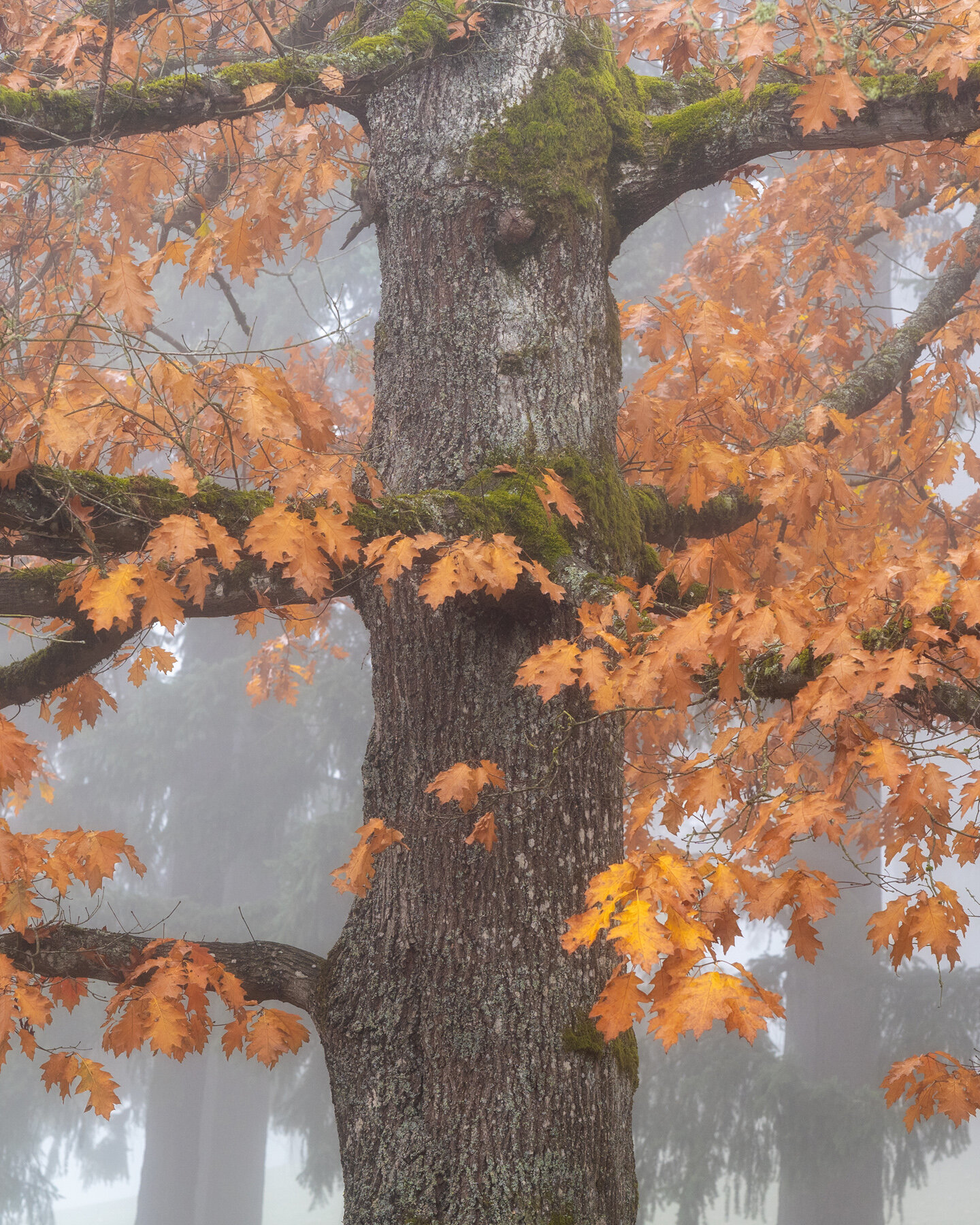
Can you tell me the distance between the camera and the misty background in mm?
9602

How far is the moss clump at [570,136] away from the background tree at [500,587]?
0.02 meters

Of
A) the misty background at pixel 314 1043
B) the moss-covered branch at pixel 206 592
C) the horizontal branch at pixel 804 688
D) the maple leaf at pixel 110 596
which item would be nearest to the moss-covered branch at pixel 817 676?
the horizontal branch at pixel 804 688

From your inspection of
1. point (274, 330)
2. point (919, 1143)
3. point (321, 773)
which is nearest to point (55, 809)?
point (321, 773)

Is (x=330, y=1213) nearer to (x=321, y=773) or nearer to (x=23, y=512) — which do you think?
(x=321, y=773)

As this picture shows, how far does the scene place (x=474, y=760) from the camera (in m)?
2.94

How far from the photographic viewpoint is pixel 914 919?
97.0 inches

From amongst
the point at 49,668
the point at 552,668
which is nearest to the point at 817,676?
the point at 552,668

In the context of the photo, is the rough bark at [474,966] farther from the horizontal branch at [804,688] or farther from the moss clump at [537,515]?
the horizontal branch at [804,688]

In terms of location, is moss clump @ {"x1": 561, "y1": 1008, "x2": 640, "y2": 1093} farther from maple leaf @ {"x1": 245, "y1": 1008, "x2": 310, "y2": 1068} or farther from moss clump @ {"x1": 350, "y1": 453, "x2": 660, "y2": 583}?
moss clump @ {"x1": 350, "y1": 453, "x2": 660, "y2": 583}

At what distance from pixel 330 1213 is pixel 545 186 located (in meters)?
23.0

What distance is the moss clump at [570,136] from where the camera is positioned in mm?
3367

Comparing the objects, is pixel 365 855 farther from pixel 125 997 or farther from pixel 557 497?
pixel 557 497

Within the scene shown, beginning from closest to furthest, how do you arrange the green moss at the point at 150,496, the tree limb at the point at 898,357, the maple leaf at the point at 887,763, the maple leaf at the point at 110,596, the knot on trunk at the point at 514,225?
the maple leaf at the point at 887,763 → the maple leaf at the point at 110,596 → the green moss at the point at 150,496 → the knot on trunk at the point at 514,225 → the tree limb at the point at 898,357

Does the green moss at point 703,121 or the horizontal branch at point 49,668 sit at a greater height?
the green moss at point 703,121
